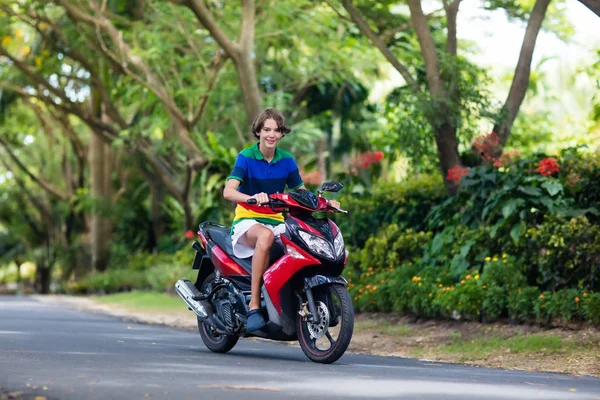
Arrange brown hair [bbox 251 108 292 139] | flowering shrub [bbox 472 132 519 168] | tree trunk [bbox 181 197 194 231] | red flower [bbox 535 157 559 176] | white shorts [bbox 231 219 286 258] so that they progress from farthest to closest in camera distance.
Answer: tree trunk [bbox 181 197 194 231], flowering shrub [bbox 472 132 519 168], red flower [bbox 535 157 559 176], brown hair [bbox 251 108 292 139], white shorts [bbox 231 219 286 258]

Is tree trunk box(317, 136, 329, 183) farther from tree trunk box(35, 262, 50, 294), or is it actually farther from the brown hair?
the brown hair

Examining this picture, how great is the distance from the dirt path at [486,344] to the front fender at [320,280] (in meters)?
2.28

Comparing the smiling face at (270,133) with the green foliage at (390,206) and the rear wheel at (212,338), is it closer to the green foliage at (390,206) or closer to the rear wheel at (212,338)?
the rear wheel at (212,338)

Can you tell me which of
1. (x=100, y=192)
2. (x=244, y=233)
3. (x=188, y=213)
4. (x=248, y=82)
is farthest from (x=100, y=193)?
(x=244, y=233)

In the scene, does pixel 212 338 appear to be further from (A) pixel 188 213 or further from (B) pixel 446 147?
(A) pixel 188 213

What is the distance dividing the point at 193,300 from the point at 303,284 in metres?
1.78

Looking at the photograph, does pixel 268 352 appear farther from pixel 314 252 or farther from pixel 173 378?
pixel 173 378

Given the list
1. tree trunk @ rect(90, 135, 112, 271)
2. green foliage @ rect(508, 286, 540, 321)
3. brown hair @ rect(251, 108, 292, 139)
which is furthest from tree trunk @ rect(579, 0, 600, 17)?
tree trunk @ rect(90, 135, 112, 271)

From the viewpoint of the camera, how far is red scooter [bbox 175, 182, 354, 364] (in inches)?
349

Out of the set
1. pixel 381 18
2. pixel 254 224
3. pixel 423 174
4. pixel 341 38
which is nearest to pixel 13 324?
pixel 254 224

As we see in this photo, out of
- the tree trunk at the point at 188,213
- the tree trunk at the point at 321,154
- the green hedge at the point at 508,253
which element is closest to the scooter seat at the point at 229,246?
the green hedge at the point at 508,253

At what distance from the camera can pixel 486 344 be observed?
11.6m

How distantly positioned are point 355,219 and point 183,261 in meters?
9.34

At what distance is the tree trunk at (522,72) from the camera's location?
15578 mm
